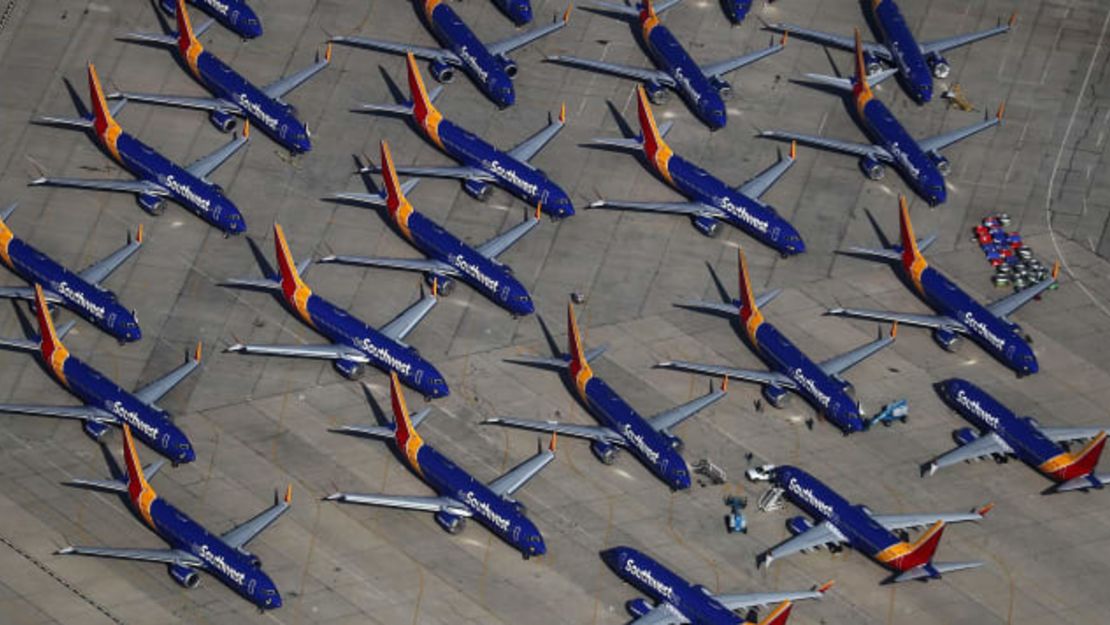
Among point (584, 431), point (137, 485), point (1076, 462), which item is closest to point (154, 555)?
point (137, 485)

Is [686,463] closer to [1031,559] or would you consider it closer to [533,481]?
[533,481]

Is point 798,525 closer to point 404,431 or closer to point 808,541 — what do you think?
point 808,541

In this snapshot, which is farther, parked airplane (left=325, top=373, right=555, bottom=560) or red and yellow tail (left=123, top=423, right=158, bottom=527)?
red and yellow tail (left=123, top=423, right=158, bottom=527)

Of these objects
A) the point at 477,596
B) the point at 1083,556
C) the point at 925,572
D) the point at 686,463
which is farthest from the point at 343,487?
the point at 1083,556

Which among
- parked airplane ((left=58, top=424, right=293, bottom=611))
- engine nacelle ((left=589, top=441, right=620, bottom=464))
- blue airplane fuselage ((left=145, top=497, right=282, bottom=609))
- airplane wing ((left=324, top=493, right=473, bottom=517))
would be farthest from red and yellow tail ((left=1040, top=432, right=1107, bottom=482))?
blue airplane fuselage ((left=145, top=497, right=282, bottom=609))

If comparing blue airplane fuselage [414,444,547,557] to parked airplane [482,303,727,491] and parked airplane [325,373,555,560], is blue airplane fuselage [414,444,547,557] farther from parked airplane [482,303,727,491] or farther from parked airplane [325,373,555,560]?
parked airplane [482,303,727,491]

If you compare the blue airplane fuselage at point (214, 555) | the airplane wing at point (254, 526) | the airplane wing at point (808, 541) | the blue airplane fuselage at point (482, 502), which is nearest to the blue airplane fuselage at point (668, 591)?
the airplane wing at point (808, 541)

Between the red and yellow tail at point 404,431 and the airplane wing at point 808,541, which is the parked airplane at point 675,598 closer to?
the airplane wing at point 808,541
